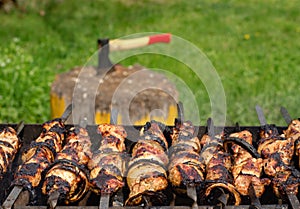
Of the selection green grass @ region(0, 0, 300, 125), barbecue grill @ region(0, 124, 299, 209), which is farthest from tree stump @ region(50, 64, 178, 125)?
barbecue grill @ region(0, 124, 299, 209)

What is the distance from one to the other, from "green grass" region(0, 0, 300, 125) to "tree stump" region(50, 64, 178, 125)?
1.25 meters

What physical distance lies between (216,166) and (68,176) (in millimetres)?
946

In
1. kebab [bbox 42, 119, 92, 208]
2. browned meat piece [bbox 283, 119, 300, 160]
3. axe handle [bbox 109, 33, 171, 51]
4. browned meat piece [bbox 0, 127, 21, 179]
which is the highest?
axe handle [bbox 109, 33, 171, 51]

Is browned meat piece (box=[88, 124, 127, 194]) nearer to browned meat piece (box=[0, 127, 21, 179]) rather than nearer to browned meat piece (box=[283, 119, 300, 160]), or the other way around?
browned meat piece (box=[0, 127, 21, 179])

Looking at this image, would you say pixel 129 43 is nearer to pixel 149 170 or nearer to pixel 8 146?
pixel 8 146

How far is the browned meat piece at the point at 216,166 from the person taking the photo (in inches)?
112

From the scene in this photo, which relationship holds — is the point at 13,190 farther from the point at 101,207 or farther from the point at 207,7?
the point at 207,7

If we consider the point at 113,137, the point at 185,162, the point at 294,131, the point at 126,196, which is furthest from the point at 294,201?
the point at 113,137

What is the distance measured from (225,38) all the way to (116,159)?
6.92m

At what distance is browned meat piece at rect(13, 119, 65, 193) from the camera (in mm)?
2924

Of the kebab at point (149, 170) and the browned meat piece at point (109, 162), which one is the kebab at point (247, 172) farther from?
the browned meat piece at point (109, 162)

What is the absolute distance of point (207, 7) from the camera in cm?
1131

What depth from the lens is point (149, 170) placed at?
298 centimetres

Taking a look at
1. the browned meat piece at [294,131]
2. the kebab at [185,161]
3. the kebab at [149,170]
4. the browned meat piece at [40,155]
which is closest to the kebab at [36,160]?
the browned meat piece at [40,155]
